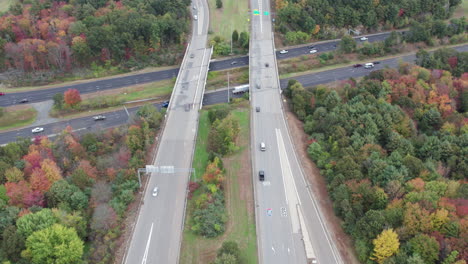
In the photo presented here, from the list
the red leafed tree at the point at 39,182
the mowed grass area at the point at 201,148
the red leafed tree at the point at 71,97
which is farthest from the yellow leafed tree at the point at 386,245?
the red leafed tree at the point at 71,97

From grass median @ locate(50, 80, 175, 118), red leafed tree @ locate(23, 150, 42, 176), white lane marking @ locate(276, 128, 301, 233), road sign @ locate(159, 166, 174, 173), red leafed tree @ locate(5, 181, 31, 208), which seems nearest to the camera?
road sign @ locate(159, 166, 174, 173)

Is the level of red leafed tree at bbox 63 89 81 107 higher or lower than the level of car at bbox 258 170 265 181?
higher

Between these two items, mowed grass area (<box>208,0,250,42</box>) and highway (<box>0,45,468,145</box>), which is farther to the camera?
mowed grass area (<box>208,0,250,42</box>)

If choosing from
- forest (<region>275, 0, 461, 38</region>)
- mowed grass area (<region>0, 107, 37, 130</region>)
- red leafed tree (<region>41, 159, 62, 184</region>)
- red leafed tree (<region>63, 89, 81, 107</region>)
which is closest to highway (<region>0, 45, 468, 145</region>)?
mowed grass area (<region>0, 107, 37, 130</region>)

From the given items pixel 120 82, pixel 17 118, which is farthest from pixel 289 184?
pixel 17 118

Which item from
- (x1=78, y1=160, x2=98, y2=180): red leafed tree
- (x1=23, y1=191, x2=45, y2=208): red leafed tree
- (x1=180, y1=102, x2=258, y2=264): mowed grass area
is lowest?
(x1=180, y1=102, x2=258, y2=264): mowed grass area

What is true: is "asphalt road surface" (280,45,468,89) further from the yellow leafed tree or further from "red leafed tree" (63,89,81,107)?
the yellow leafed tree

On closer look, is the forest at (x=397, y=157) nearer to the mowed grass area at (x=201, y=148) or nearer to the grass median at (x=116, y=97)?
the mowed grass area at (x=201, y=148)
